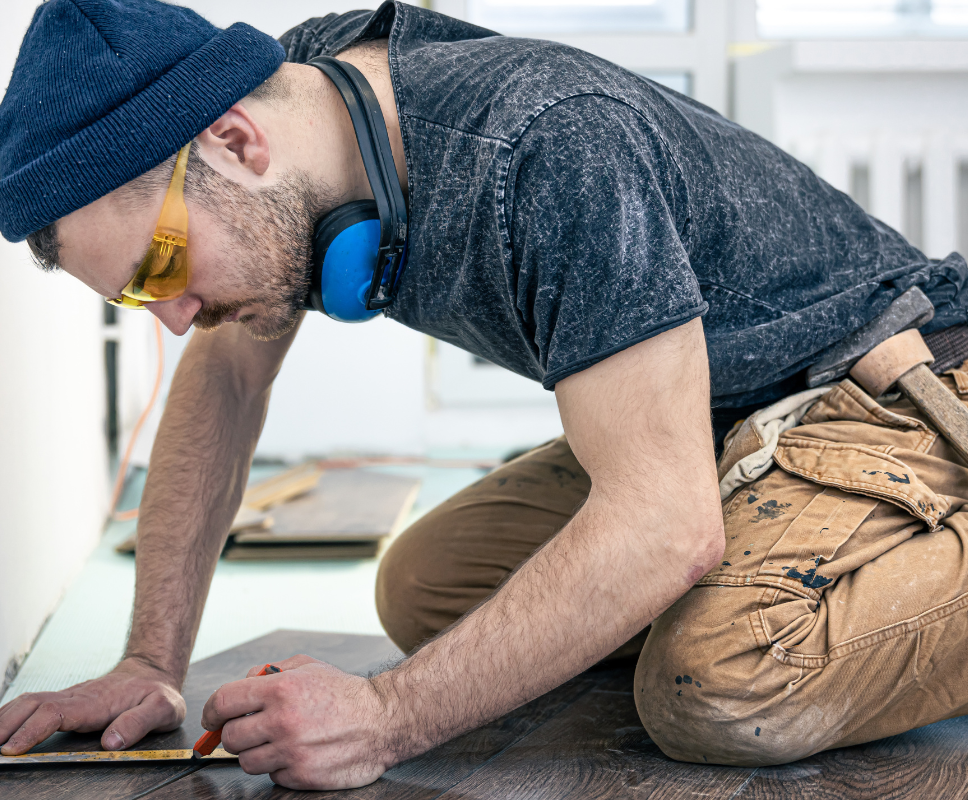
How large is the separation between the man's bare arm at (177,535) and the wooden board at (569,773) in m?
0.04

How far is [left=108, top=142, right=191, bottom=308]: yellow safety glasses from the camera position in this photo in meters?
1.02

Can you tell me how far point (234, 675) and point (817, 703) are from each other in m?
0.84

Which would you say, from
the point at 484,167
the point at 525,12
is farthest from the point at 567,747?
the point at 525,12

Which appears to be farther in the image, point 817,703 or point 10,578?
point 10,578

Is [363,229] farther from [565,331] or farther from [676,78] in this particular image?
[676,78]

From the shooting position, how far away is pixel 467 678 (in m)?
0.96

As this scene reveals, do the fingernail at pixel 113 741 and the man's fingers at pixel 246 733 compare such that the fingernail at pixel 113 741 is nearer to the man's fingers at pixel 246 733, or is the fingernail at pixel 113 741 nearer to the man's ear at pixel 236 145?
the man's fingers at pixel 246 733

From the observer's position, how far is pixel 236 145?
1.05 meters

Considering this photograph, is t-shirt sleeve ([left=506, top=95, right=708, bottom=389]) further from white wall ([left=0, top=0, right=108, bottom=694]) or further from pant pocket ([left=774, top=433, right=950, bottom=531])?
white wall ([left=0, top=0, right=108, bottom=694])

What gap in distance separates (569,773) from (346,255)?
650 millimetres

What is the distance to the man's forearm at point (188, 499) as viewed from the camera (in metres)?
1.27

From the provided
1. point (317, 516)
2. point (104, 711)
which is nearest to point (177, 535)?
point (104, 711)

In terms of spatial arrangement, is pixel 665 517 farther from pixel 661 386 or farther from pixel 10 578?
pixel 10 578

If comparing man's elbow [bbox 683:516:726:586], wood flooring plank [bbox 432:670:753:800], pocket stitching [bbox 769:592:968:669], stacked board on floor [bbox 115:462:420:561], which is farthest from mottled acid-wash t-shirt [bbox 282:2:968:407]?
stacked board on floor [bbox 115:462:420:561]
